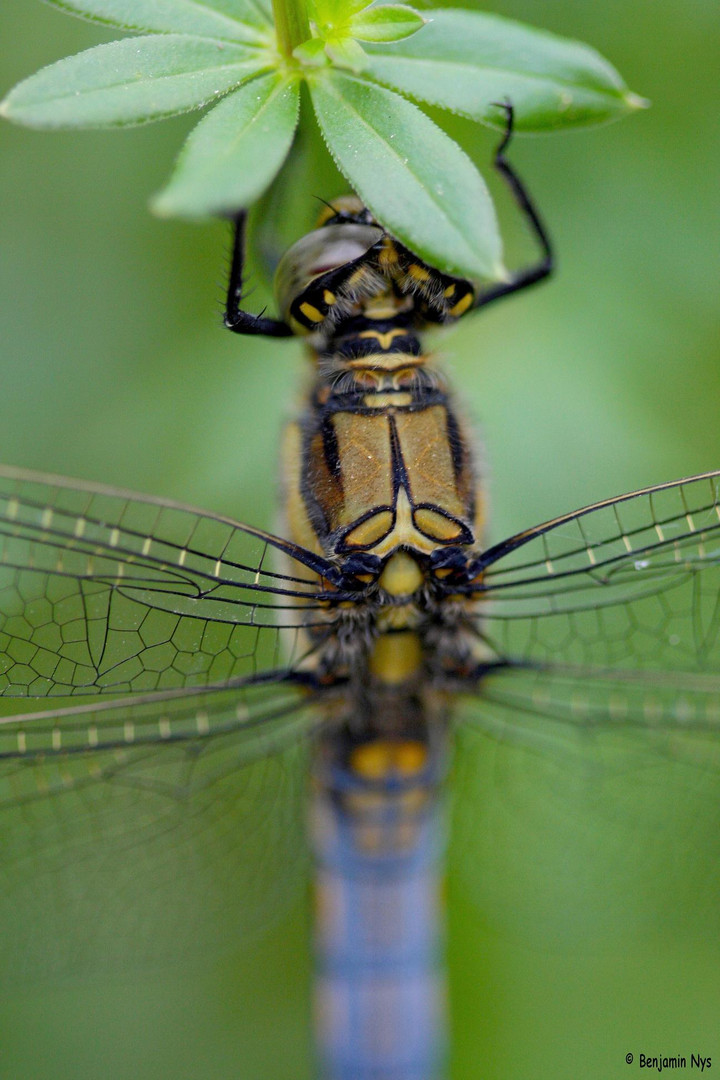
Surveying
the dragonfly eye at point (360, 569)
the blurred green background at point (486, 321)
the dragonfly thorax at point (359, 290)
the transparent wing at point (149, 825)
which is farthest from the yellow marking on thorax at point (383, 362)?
the blurred green background at point (486, 321)

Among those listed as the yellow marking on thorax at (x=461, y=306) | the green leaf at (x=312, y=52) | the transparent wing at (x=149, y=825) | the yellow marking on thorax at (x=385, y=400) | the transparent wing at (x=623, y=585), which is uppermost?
the green leaf at (x=312, y=52)

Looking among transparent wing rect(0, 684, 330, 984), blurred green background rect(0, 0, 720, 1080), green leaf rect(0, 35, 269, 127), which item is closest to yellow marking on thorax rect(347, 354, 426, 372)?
green leaf rect(0, 35, 269, 127)

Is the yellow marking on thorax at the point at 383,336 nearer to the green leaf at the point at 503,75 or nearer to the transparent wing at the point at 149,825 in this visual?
the green leaf at the point at 503,75

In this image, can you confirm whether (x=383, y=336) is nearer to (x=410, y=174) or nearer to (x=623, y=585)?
(x=410, y=174)

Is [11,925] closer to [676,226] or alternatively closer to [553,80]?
[553,80]

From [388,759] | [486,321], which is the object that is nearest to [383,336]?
[388,759]

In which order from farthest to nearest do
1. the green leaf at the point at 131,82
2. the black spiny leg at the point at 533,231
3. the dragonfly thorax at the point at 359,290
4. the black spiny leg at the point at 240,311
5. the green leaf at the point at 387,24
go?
the black spiny leg at the point at 533,231 < the dragonfly thorax at the point at 359,290 < the black spiny leg at the point at 240,311 < the green leaf at the point at 387,24 < the green leaf at the point at 131,82

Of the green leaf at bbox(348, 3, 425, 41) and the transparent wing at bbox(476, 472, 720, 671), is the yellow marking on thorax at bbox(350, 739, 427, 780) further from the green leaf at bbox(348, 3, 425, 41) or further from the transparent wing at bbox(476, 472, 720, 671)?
the green leaf at bbox(348, 3, 425, 41)

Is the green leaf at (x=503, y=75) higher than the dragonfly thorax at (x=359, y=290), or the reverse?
the green leaf at (x=503, y=75)
